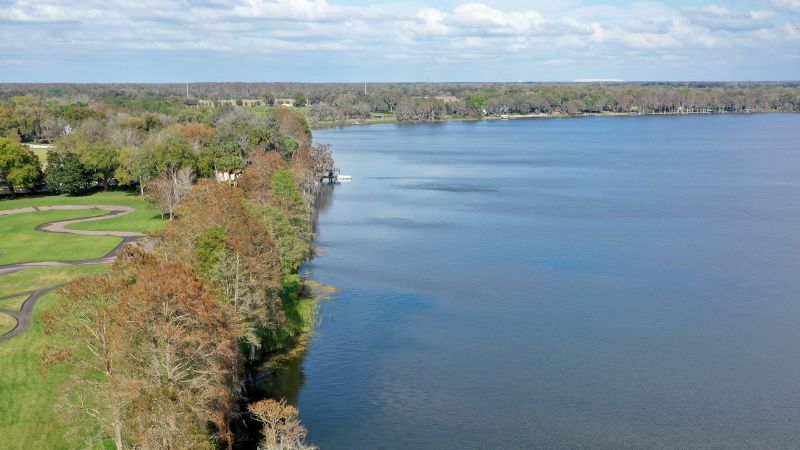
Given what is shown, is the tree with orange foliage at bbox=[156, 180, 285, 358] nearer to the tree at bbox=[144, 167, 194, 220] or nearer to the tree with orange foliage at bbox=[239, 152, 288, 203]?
the tree with orange foliage at bbox=[239, 152, 288, 203]

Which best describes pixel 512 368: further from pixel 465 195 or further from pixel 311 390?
pixel 465 195

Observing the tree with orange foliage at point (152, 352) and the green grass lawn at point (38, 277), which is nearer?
the tree with orange foliage at point (152, 352)

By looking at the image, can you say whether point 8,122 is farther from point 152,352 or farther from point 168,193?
point 152,352

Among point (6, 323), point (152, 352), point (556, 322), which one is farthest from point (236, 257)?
point (556, 322)

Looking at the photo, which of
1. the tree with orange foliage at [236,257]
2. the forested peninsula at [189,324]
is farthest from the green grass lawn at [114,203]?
the tree with orange foliage at [236,257]

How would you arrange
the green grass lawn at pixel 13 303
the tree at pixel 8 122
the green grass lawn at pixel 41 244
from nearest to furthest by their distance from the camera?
the green grass lawn at pixel 13 303, the green grass lawn at pixel 41 244, the tree at pixel 8 122

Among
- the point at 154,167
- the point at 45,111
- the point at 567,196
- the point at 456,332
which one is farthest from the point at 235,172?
the point at 45,111

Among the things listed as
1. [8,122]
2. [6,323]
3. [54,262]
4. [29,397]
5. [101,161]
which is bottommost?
[29,397]

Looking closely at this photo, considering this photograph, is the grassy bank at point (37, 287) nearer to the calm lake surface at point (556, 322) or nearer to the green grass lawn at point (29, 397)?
the green grass lawn at point (29, 397)
